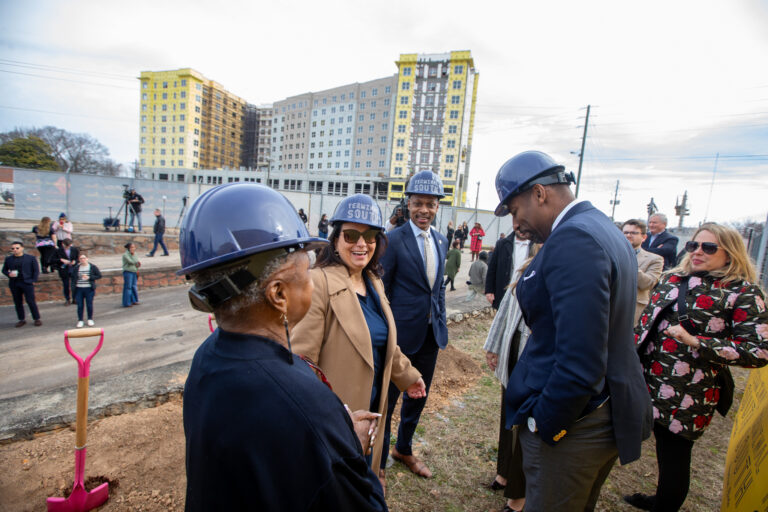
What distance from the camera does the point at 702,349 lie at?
2312mm

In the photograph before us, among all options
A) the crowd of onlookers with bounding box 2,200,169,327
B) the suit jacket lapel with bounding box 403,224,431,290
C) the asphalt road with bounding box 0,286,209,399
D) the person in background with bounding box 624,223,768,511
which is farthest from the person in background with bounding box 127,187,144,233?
the person in background with bounding box 624,223,768,511

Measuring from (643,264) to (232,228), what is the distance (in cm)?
A: 526

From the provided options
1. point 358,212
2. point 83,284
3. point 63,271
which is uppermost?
point 358,212

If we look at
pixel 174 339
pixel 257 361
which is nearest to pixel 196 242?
pixel 257 361

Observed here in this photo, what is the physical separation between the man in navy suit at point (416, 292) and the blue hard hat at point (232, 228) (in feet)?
6.91

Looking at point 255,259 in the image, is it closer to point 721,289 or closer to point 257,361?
point 257,361

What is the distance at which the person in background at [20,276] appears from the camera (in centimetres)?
794

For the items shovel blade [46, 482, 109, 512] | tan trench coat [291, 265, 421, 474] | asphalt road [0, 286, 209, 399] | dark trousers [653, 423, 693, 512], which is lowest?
asphalt road [0, 286, 209, 399]

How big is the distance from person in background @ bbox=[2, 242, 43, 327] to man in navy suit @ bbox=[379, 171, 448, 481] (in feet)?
30.8

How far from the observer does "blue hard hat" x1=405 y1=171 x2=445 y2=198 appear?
338 cm

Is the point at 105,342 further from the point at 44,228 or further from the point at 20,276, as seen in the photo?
the point at 44,228

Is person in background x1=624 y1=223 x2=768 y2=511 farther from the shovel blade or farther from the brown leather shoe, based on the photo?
the shovel blade

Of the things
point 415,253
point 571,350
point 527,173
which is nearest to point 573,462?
point 571,350

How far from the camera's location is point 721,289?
2.43 m
